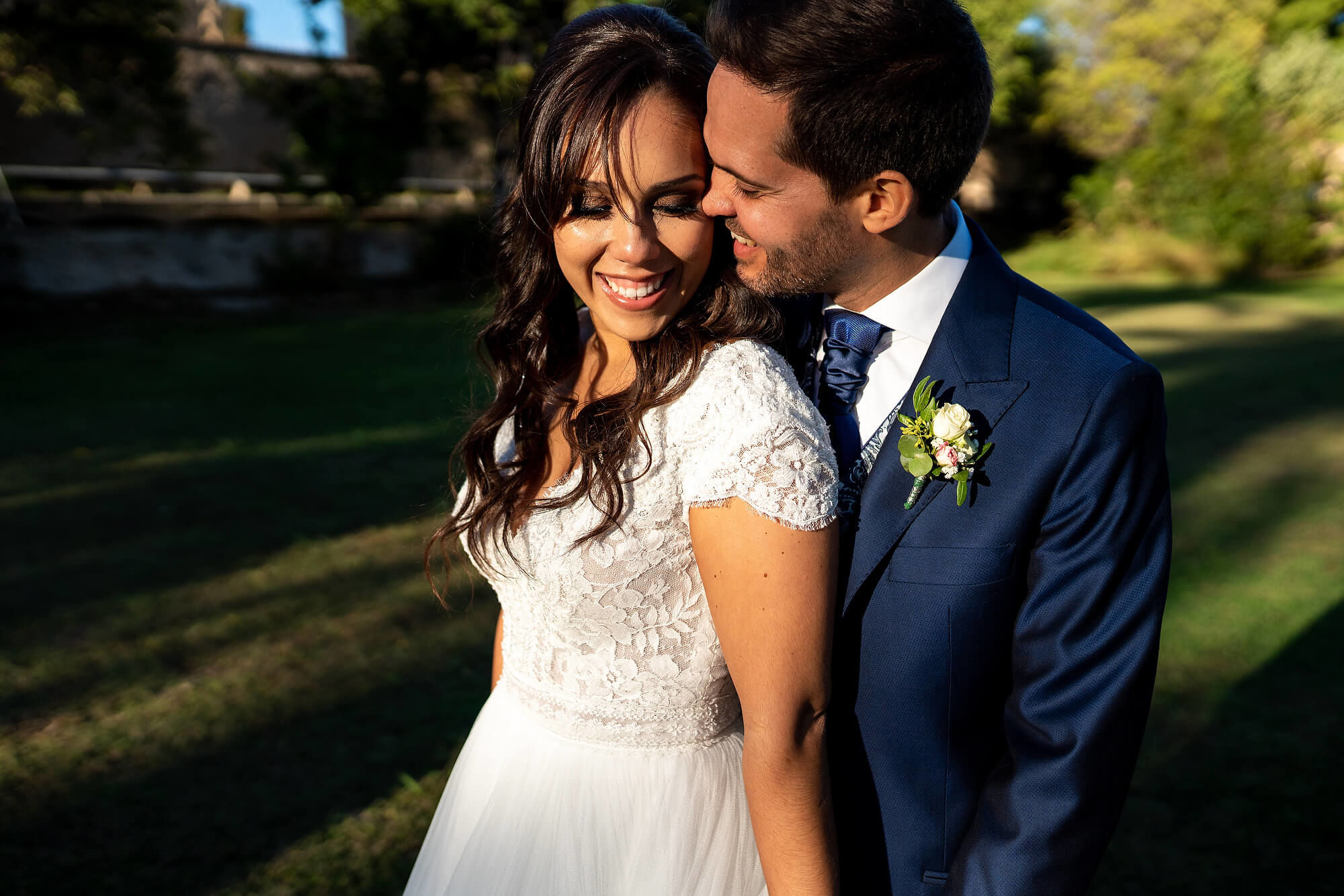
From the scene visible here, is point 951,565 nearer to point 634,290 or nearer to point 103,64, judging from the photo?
point 634,290

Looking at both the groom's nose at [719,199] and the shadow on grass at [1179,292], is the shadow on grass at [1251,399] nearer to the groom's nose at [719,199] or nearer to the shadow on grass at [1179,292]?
the shadow on grass at [1179,292]

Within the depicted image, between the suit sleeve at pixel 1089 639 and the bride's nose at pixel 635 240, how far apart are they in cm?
77

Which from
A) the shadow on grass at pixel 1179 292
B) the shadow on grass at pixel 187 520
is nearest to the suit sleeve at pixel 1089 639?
the shadow on grass at pixel 187 520

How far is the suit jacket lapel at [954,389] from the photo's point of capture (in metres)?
1.60

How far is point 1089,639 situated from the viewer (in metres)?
1.51

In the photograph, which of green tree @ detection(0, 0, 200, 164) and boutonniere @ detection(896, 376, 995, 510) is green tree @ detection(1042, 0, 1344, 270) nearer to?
green tree @ detection(0, 0, 200, 164)

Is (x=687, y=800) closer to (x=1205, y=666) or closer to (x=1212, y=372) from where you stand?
(x=1205, y=666)

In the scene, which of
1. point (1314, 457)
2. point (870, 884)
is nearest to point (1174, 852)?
point (870, 884)

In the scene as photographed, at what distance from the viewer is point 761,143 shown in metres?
1.65

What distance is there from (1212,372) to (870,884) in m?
11.1

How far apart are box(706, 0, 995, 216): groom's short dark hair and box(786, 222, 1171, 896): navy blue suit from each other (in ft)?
0.83

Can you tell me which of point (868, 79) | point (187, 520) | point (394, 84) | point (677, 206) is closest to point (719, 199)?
point (677, 206)

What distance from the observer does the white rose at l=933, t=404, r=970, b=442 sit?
5.00 feet

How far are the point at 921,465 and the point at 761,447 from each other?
248 mm
